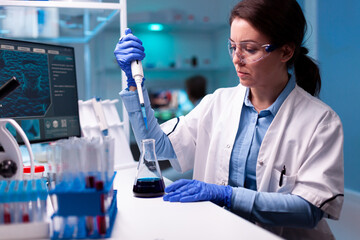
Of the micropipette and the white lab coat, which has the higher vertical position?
the micropipette

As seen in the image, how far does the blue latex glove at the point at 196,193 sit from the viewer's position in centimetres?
110

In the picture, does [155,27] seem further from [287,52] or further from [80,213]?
[80,213]

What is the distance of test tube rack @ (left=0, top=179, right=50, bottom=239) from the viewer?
0.82 metres

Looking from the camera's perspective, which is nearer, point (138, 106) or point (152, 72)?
point (138, 106)

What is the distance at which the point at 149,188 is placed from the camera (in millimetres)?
1151

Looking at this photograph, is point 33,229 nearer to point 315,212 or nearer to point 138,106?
point 138,106

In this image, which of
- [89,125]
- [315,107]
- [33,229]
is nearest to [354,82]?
[315,107]

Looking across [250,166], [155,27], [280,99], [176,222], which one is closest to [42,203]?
[176,222]

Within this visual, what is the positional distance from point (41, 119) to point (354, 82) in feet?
5.74

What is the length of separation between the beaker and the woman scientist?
0.04 metres

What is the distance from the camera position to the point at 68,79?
1.56m

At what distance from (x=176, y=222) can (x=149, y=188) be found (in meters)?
0.25

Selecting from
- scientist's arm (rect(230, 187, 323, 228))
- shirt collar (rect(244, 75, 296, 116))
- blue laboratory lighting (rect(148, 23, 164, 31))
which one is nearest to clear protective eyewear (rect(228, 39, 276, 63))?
shirt collar (rect(244, 75, 296, 116))

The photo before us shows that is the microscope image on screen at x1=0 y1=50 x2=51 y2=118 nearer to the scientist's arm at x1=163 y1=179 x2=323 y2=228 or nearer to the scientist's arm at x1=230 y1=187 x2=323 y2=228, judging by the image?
the scientist's arm at x1=163 y1=179 x2=323 y2=228
